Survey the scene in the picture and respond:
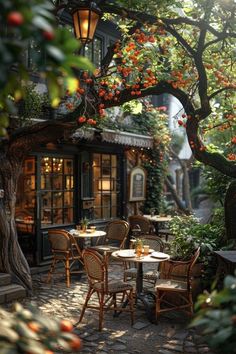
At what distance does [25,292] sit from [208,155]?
159 inches

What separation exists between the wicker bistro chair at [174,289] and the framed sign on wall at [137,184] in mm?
5758

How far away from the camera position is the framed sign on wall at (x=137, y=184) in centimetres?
1258

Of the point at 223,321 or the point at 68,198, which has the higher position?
the point at 68,198

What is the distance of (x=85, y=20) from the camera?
213 inches

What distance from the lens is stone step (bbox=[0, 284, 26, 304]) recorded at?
6840 millimetres

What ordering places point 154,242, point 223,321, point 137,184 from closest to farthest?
point 223,321 → point 154,242 → point 137,184

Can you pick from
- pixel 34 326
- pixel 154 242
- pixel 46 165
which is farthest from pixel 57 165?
pixel 34 326

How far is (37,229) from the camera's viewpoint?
9500 millimetres

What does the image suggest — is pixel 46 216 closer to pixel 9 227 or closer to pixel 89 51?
pixel 9 227

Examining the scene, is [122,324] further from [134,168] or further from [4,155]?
[134,168]

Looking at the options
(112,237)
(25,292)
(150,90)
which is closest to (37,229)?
(112,237)

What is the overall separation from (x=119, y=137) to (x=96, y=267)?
5493 millimetres

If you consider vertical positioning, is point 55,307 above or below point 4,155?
below

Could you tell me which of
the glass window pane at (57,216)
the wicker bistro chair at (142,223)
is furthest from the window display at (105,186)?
the glass window pane at (57,216)
